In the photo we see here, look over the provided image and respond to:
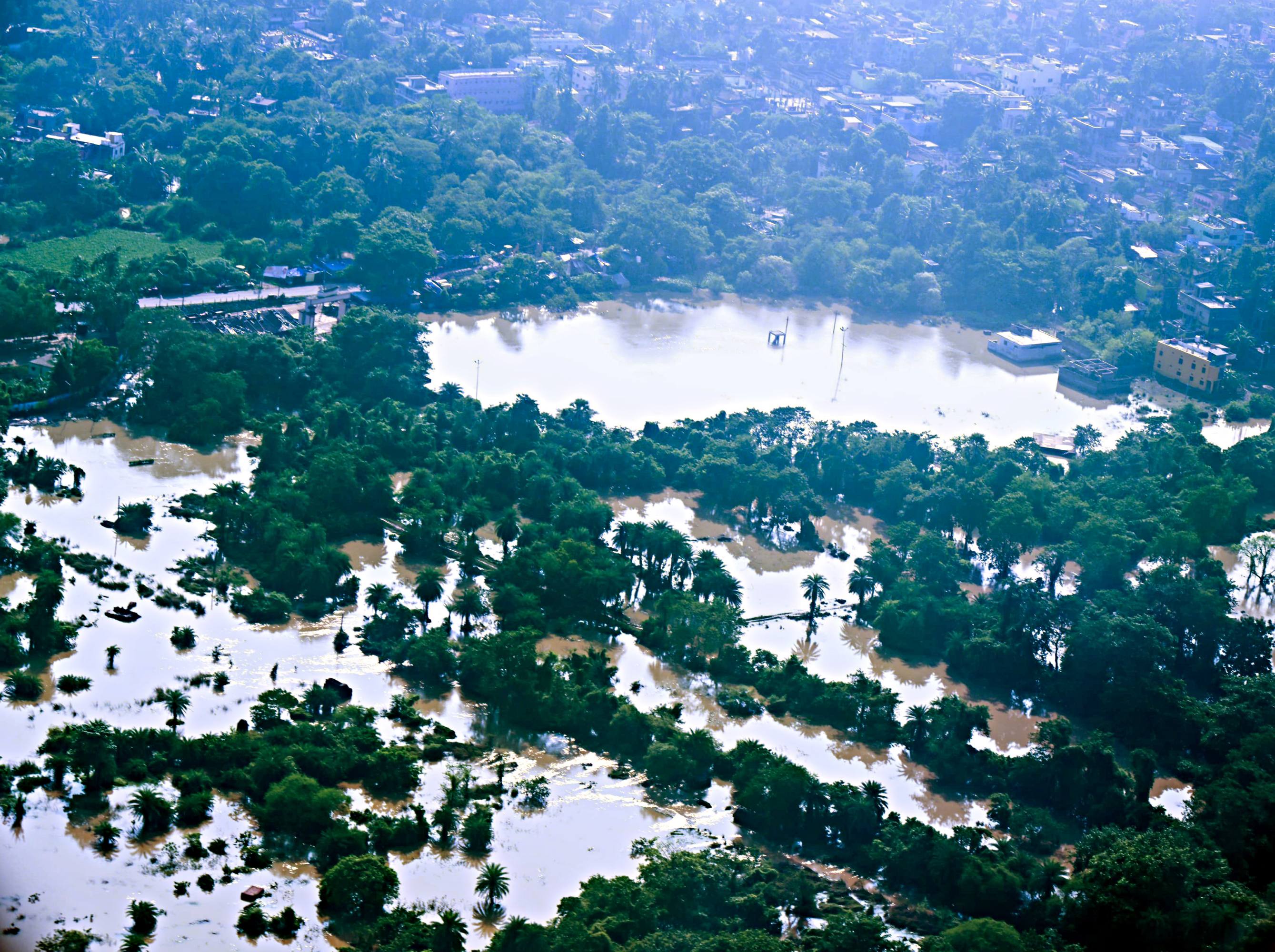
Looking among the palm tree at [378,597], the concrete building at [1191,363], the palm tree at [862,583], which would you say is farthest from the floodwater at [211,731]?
the concrete building at [1191,363]

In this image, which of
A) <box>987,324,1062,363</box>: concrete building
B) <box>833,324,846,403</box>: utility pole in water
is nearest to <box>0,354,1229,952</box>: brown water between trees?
<box>833,324,846,403</box>: utility pole in water

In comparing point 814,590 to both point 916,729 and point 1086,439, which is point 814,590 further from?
Result: point 1086,439

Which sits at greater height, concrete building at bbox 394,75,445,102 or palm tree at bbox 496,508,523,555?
concrete building at bbox 394,75,445,102

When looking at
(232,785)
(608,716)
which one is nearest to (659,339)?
→ (608,716)

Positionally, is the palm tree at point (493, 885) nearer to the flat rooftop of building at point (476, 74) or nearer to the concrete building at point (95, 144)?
the concrete building at point (95, 144)

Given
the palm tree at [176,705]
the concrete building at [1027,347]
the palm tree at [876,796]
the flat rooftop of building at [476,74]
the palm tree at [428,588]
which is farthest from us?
the flat rooftop of building at [476,74]

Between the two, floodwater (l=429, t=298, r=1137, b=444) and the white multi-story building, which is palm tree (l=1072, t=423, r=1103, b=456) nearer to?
floodwater (l=429, t=298, r=1137, b=444)

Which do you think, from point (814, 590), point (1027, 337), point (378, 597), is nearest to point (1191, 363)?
point (1027, 337)
